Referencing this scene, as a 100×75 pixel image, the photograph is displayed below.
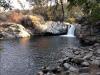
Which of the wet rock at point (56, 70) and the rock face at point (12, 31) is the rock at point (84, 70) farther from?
the rock face at point (12, 31)

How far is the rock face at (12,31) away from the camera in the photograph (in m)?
55.6

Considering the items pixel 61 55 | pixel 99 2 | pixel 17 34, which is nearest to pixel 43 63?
pixel 61 55

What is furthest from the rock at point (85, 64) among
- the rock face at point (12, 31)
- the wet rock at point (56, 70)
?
the rock face at point (12, 31)

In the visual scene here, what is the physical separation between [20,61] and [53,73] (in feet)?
25.9

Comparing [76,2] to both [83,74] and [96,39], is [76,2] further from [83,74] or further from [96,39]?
[96,39]

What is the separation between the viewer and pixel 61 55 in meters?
30.7

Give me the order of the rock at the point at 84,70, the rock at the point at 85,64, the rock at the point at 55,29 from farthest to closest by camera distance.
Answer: the rock at the point at 55,29
the rock at the point at 85,64
the rock at the point at 84,70

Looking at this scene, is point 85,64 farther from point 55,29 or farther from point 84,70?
point 55,29

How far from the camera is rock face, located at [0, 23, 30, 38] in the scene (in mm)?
55588

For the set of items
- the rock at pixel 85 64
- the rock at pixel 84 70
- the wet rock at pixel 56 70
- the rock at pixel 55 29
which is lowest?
the rock at pixel 55 29

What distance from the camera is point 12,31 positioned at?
56656 millimetres

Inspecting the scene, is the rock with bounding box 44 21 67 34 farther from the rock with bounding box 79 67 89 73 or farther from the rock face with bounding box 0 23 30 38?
the rock with bounding box 79 67 89 73

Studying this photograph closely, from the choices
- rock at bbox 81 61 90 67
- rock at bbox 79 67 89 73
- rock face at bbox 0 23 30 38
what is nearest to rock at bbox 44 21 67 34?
rock face at bbox 0 23 30 38

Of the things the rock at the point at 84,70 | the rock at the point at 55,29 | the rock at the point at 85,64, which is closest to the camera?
the rock at the point at 84,70
